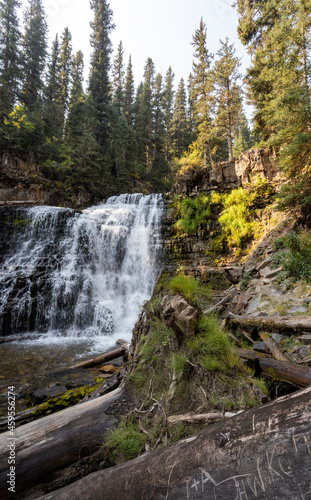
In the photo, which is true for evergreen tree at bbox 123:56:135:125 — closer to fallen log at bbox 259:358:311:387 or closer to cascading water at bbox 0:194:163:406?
cascading water at bbox 0:194:163:406

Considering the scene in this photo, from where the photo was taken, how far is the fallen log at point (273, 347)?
3016 mm

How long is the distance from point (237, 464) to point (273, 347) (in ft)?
9.13

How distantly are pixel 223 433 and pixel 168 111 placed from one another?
43.3m

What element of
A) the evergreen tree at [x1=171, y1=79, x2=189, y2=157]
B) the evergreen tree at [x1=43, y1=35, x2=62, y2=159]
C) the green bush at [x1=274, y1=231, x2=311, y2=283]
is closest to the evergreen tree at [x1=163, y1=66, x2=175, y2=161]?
the evergreen tree at [x1=171, y1=79, x2=189, y2=157]

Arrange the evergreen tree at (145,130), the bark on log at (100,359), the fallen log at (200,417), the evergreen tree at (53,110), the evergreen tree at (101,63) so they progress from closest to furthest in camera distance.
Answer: the fallen log at (200,417), the bark on log at (100,359), the evergreen tree at (53,110), the evergreen tree at (101,63), the evergreen tree at (145,130)

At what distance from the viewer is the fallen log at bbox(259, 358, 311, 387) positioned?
7.55 feet

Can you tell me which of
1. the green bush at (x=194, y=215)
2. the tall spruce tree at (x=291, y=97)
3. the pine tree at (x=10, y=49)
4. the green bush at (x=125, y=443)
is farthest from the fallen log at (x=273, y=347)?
the pine tree at (x=10, y=49)

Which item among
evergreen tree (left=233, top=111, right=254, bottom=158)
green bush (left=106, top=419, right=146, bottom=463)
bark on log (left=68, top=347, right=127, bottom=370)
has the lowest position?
bark on log (left=68, top=347, right=127, bottom=370)

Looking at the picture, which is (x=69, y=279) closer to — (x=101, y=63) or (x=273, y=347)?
(x=273, y=347)

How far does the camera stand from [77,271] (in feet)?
37.2

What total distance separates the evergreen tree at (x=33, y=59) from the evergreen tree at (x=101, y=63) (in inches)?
239

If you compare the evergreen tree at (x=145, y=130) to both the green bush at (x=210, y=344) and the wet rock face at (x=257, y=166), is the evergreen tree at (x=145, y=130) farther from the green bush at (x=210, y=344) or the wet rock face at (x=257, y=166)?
the green bush at (x=210, y=344)

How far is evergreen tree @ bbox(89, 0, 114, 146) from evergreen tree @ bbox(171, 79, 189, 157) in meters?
10.8

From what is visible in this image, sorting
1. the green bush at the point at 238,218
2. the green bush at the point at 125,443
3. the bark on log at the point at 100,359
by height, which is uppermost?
the green bush at the point at 238,218
